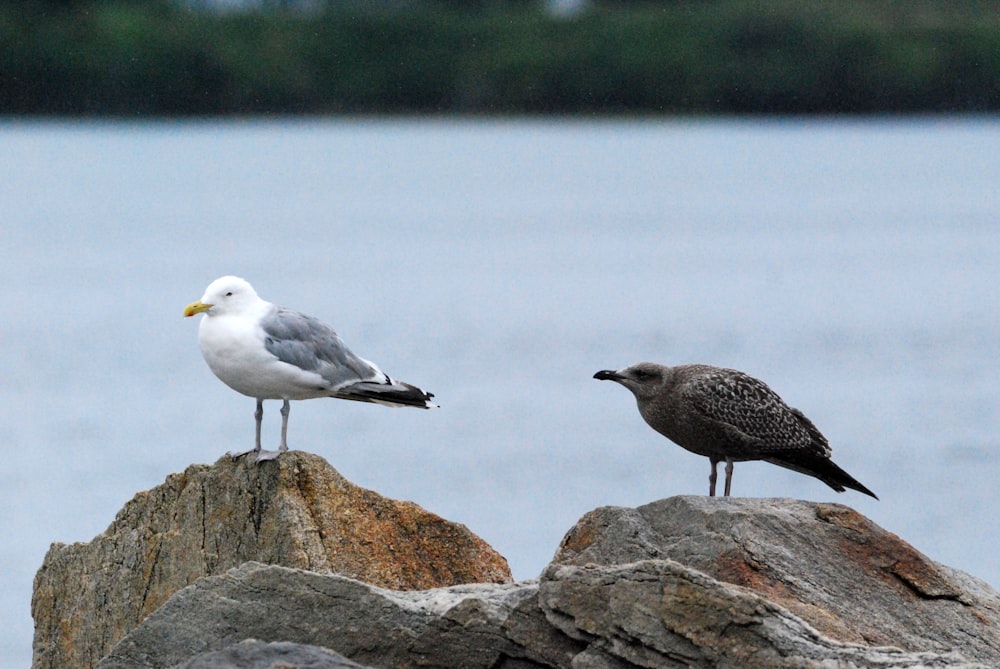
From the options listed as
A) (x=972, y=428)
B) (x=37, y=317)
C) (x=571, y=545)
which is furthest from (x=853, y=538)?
(x=37, y=317)

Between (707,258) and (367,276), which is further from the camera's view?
(707,258)

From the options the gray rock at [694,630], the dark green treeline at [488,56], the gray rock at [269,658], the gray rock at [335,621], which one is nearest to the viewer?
the gray rock at [269,658]

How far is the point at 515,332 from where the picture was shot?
39969 millimetres

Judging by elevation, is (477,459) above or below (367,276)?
below

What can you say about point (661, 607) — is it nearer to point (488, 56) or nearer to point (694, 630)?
point (694, 630)

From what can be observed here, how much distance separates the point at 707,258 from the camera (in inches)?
2259

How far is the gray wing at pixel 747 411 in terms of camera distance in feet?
29.6

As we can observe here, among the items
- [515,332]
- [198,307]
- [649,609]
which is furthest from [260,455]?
[515,332]

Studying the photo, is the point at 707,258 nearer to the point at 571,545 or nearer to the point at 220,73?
the point at 220,73

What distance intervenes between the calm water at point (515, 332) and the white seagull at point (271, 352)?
1014 cm

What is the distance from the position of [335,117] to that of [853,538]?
300 feet

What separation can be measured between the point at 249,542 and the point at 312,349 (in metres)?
1.12

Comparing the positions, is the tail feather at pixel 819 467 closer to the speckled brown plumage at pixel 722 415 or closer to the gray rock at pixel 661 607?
the speckled brown plumage at pixel 722 415

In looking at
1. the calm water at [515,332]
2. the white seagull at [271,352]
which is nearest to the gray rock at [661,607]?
the white seagull at [271,352]
